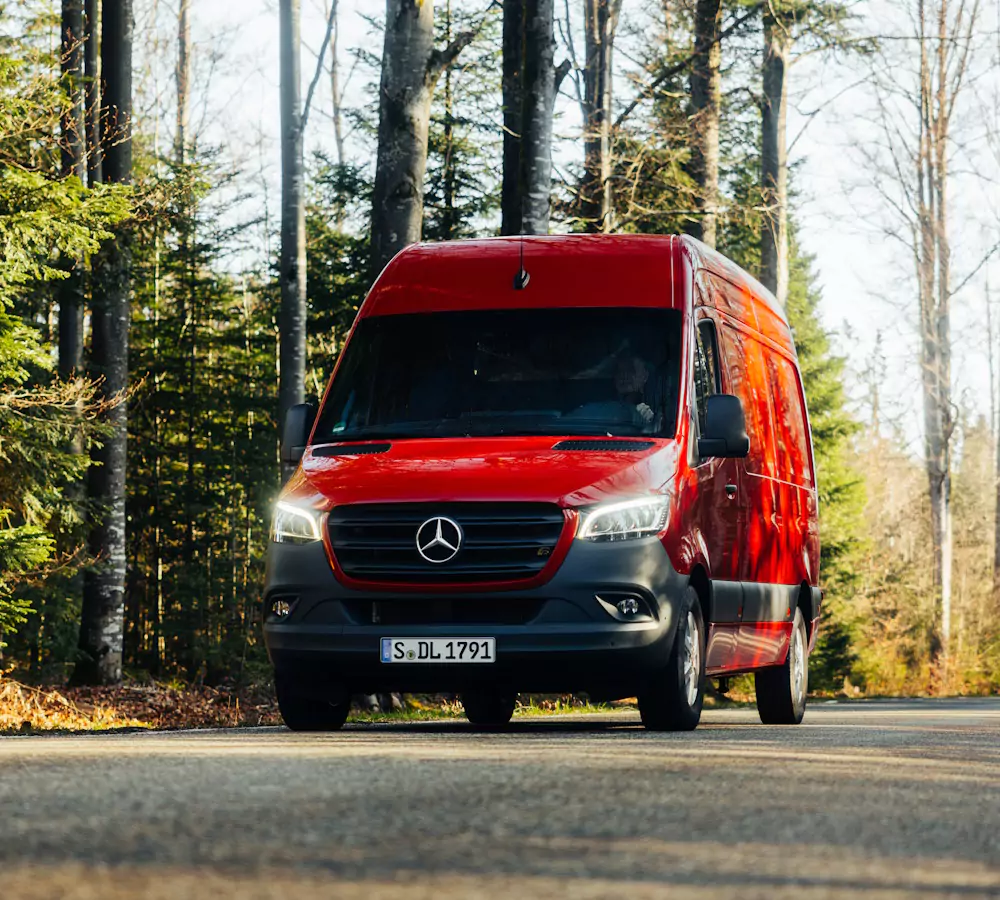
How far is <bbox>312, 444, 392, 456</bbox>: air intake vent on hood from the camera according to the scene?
33.4ft

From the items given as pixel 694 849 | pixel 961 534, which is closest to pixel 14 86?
pixel 694 849

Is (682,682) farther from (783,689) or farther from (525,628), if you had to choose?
(783,689)

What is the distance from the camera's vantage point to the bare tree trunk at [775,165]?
30.0 meters

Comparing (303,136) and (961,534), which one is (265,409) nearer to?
(303,136)

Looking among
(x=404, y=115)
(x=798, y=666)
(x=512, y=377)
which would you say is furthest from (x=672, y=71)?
(x=512, y=377)

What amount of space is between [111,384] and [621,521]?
14970 mm

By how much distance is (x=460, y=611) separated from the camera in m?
9.65

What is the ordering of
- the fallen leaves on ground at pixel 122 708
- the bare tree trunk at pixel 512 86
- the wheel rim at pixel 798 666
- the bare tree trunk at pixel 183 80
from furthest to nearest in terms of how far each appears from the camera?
the bare tree trunk at pixel 183 80 → the bare tree trunk at pixel 512 86 → the fallen leaves on ground at pixel 122 708 → the wheel rim at pixel 798 666

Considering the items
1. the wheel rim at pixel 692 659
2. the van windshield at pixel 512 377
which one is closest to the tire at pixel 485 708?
the wheel rim at pixel 692 659

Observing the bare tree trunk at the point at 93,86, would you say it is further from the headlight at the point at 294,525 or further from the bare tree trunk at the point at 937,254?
the bare tree trunk at the point at 937,254

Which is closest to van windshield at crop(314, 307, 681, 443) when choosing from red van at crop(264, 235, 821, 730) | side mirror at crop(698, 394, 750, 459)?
red van at crop(264, 235, 821, 730)

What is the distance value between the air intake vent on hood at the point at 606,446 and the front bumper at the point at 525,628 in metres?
0.59

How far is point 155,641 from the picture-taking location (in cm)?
3731

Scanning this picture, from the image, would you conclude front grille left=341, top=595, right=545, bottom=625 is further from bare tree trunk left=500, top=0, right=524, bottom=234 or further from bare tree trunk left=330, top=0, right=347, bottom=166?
bare tree trunk left=330, top=0, right=347, bottom=166
